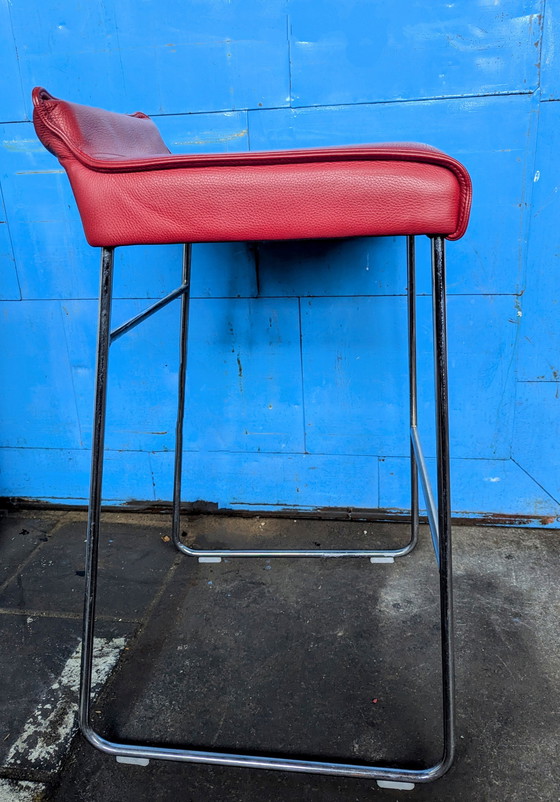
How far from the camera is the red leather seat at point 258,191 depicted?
0.80 m

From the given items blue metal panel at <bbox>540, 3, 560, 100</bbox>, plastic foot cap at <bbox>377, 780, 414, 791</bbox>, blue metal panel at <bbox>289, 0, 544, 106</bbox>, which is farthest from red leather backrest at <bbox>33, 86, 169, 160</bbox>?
plastic foot cap at <bbox>377, 780, 414, 791</bbox>

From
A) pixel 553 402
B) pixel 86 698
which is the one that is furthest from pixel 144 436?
pixel 553 402

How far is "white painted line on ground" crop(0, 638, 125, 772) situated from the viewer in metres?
1.09

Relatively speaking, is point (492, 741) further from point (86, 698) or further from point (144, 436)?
point (144, 436)

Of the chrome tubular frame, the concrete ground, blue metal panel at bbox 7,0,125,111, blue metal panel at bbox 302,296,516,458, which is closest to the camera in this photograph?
the chrome tubular frame

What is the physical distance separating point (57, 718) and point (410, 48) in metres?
1.61

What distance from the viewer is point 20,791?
3.37ft

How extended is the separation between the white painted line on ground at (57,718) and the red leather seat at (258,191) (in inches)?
→ 35.8

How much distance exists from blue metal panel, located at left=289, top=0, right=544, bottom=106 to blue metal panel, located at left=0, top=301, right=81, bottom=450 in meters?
0.94

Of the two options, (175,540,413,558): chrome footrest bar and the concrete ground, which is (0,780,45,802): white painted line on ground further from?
(175,540,413,558): chrome footrest bar

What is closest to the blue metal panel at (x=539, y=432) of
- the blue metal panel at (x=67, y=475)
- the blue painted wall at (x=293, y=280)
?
the blue painted wall at (x=293, y=280)

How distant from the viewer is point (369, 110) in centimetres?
142

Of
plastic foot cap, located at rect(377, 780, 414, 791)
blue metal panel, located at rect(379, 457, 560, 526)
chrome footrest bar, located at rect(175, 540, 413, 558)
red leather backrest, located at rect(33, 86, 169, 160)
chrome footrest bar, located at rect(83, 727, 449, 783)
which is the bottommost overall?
plastic foot cap, located at rect(377, 780, 414, 791)

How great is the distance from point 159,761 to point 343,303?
43.7 inches
